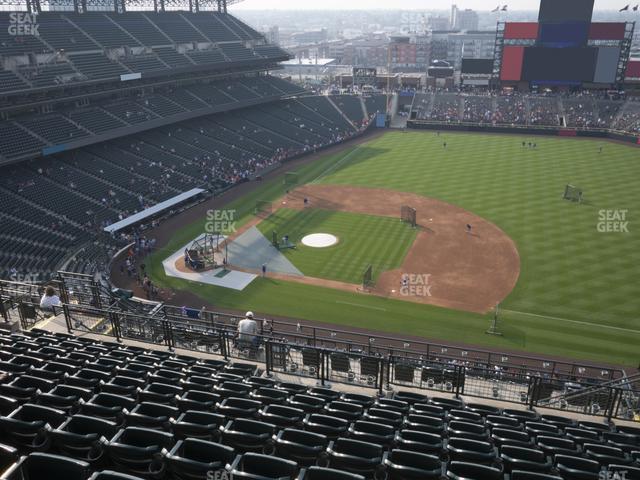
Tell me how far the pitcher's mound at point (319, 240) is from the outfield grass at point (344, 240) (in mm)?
459

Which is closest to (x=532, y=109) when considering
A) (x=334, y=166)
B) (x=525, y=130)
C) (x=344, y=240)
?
(x=525, y=130)

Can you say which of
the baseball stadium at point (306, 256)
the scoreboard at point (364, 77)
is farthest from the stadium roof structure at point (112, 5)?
the scoreboard at point (364, 77)

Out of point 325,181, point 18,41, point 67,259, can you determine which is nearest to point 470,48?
point 325,181

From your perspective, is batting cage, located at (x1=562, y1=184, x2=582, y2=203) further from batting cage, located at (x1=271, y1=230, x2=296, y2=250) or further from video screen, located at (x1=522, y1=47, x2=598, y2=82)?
video screen, located at (x1=522, y1=47, x2=598, y2=82)

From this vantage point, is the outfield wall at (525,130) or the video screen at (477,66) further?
the video screen at (477,66)

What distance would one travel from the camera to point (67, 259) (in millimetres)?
35719

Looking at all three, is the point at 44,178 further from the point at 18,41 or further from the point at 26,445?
the point at 26,445

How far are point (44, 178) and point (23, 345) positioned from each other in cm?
3592

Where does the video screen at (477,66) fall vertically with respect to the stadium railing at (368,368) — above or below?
above

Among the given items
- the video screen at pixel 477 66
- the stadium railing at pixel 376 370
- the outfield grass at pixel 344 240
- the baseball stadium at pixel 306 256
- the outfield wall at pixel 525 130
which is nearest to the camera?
the baseball stadium at pixel 306 256

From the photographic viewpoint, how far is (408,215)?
45.9m

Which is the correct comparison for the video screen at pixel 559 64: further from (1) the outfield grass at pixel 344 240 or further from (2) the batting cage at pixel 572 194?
(1) the outfield grass at pixel 344 240

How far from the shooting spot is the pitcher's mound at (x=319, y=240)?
4153 centimetres

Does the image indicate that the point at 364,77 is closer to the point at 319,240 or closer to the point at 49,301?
the point at 319,240
